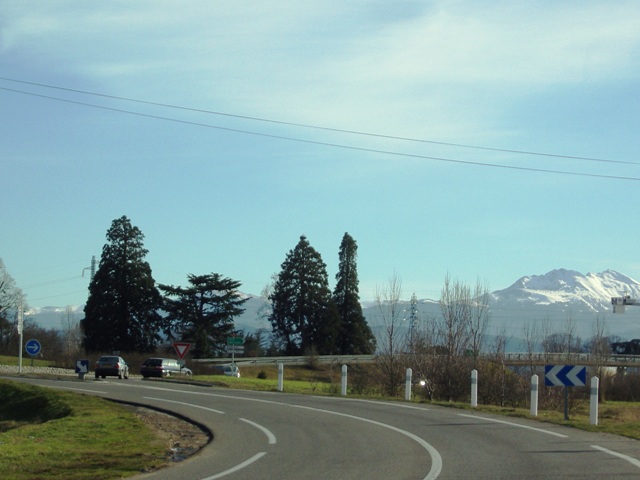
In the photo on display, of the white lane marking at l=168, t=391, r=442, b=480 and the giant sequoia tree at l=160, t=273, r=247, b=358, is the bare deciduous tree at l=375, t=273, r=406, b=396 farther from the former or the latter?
the giant sequoia tree at l=160, t=273, r=247, b=358

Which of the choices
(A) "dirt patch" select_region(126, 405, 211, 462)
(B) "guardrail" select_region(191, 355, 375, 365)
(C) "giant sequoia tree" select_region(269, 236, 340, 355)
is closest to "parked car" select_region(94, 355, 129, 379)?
(A) "dirt patch" select_region(126, 405, 211, 462)

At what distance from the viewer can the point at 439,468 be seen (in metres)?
12.8

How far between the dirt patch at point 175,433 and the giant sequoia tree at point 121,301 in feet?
194

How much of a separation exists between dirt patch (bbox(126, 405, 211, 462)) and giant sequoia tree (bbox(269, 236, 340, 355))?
220 ft

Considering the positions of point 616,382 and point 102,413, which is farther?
point 616,382

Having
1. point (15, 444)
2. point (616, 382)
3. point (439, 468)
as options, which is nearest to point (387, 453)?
point (439, 468)

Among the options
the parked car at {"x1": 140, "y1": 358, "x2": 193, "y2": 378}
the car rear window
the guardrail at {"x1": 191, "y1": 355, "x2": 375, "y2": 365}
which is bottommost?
the guardrail at {"x1": 191, "y1": 355, "x2": 375, "y2": 365}

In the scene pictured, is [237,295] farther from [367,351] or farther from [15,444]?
[15,444]

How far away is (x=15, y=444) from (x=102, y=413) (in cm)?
495

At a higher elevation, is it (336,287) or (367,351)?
(336,287)

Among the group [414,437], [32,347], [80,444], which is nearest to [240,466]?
[414,437]

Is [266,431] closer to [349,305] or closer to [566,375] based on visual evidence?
[566,375]

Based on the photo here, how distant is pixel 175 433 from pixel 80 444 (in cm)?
217

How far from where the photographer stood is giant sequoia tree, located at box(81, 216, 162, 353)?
81.2 meters
